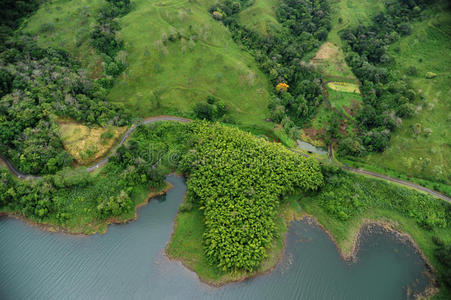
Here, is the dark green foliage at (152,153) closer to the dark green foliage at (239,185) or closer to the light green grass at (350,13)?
the dark green foliage at (239,185)

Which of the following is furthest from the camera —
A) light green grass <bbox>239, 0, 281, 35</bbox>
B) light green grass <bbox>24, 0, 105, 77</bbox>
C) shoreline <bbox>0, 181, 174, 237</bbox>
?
light green grass <bbox>239, 0, 281, 35</bbox>

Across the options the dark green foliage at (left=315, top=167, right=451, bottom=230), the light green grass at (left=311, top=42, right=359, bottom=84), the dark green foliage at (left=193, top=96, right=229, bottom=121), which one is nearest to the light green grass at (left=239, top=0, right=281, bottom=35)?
the light green grass at (left=311, top=42, right=359, bottom=84)

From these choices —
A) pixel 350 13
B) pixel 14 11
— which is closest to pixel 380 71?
pixel 350 13

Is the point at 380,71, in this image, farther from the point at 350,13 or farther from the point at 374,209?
the point at 374,209

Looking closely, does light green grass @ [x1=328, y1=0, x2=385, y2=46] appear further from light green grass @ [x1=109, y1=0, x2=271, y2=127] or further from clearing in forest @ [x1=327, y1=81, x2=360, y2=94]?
light green grass @ [x1=109, y1=0, x2=271, y2=127]

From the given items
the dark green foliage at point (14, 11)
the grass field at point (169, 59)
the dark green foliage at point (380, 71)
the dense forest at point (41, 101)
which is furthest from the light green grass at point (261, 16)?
the dark green foliage at point (14, 11)

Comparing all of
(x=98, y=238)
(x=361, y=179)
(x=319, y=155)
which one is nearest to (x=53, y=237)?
(x=98, y=238)
